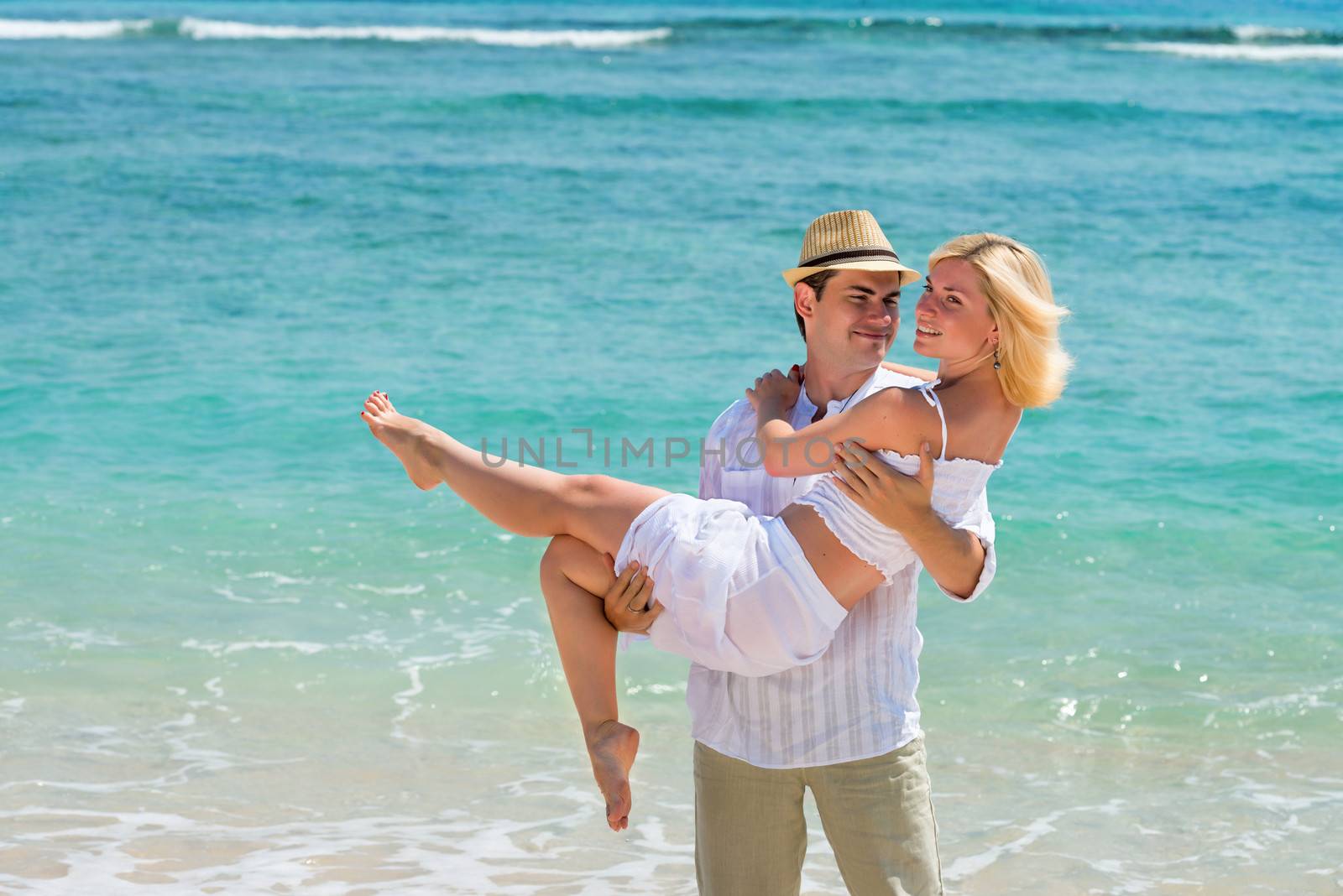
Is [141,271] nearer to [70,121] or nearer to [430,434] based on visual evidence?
[70,121]

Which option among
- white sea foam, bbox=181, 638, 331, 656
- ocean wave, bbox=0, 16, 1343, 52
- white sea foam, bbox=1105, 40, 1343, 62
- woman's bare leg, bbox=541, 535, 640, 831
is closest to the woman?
woman's bare leg, bbox=541, 535, 640, 831

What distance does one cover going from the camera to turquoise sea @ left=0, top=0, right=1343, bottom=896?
4.84m

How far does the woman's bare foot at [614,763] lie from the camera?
3037 millimetres

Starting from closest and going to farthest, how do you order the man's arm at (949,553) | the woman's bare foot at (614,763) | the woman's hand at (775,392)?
1. the man's arm at (949,553)
2. the woman's bare foot at (614,763)
3. the woman's hand at (775,392)

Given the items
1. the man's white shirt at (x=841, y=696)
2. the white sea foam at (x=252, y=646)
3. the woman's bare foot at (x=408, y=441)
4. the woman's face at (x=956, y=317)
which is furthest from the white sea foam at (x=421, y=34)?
the man's white shirt at (x=841, y=696)

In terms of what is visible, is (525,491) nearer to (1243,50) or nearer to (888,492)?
(888,492)

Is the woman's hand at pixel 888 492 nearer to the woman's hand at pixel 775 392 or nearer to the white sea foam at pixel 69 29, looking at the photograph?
the woman's hand at pixel 775 392

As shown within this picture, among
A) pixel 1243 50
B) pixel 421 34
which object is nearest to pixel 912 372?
pixel 421 34

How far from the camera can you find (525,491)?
3.28 meters

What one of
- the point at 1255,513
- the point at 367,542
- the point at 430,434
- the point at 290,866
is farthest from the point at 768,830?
the point at 1255,513

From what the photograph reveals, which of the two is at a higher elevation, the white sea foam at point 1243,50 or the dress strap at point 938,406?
the white sea foam at point 1243,50

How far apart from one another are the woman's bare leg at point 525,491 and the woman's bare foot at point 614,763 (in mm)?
395

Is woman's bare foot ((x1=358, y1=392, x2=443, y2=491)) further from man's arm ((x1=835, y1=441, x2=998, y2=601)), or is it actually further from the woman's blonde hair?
the woman's blonde hair

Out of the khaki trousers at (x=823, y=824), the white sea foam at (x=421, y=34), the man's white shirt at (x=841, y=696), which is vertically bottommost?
the khaki trousers at (x=823, y=824)
